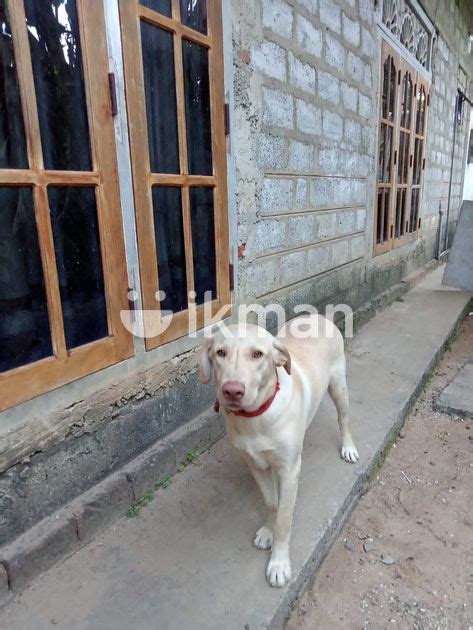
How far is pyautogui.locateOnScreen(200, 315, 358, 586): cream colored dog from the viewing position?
61.1 inches

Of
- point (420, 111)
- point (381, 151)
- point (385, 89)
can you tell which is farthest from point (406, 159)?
point (385, 89)

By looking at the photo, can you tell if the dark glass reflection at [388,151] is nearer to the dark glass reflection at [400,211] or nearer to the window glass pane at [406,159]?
the dark glass reflection at [400,211]

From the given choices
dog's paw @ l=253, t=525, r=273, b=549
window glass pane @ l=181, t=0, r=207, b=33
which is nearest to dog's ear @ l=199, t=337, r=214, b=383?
dog's paw @ l=253, t=525, r=273, b=549

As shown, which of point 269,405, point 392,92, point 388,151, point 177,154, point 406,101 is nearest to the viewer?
point 269,405

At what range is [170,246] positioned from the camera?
2377 mm

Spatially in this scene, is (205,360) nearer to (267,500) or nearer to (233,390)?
(233,390)

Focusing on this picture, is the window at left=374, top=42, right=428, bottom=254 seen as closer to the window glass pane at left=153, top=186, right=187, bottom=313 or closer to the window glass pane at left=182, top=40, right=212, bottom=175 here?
the window glass pane at left=182, top=40, right=212, bottom=175

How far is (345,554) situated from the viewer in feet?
6.98

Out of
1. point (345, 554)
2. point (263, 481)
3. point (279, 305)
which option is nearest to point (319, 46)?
point (279, 305)

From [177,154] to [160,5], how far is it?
2.31 feet

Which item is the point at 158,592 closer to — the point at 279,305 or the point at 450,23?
the point at 279,305

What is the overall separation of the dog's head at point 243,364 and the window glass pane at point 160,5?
1668 mm

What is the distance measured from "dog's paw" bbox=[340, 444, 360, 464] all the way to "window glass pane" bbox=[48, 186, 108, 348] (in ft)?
5.30

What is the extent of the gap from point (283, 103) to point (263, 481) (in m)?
2.66
